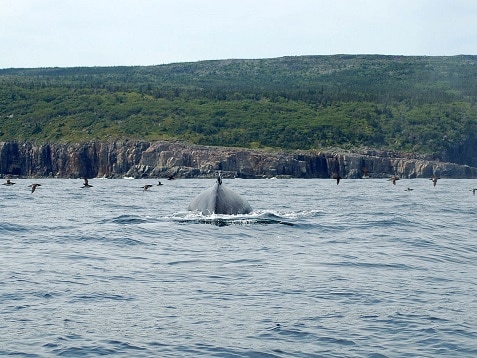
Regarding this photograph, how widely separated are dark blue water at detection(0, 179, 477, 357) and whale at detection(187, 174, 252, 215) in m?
3.34

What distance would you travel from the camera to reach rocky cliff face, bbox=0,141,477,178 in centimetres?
14812

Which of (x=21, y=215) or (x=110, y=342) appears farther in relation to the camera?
(x=21, y=215)

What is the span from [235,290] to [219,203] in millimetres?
19900

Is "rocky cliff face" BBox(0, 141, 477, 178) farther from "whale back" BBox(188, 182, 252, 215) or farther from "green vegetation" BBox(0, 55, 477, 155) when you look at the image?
"whale back" BBox(188, 182, 252, 215)

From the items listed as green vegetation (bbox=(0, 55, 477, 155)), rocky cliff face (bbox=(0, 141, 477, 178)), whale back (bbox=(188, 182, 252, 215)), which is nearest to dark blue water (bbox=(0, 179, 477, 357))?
whale back (bbox=(188, 182, 252, 215))

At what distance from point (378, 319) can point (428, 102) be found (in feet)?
597

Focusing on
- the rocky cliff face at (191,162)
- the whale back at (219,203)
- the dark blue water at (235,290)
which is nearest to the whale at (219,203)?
the whale back at (219,203)

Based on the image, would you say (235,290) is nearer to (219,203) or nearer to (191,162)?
(219,203)

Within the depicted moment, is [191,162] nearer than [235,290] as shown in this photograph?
No

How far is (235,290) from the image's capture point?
67.0 ft

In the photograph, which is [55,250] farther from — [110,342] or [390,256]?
[110,342]

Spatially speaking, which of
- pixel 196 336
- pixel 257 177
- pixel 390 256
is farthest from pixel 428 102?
pixel 196 336

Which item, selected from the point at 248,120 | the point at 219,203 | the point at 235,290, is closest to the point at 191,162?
the point at 248,120

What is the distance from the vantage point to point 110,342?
15.7 m
